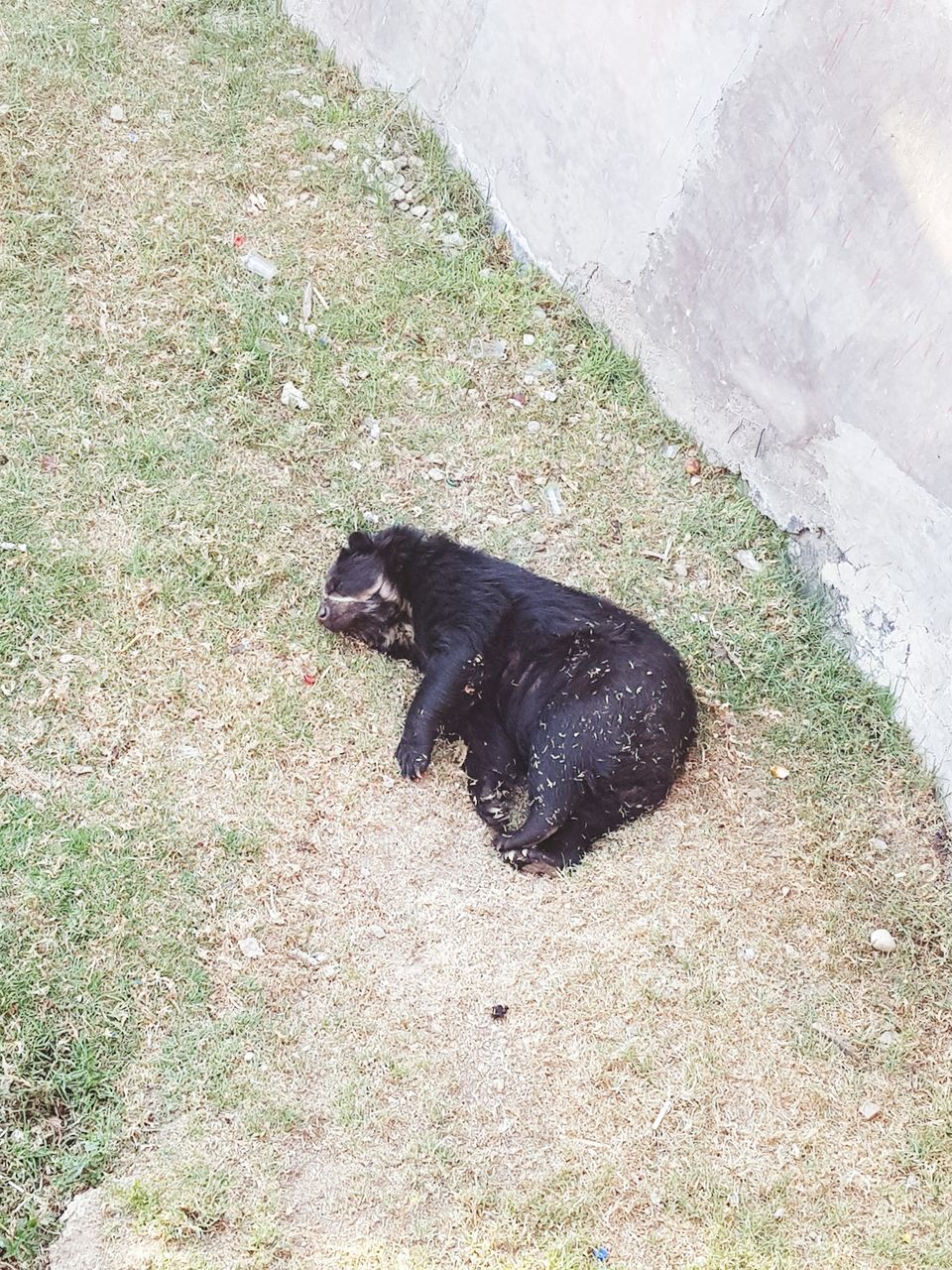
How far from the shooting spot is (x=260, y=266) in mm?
5914

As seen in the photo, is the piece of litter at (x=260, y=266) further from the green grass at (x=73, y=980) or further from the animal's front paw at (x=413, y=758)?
the green grass at (x=73, y=980)

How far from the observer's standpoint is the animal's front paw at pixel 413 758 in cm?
445

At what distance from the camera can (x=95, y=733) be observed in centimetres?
439

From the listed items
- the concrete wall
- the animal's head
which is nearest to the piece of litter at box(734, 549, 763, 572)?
the concrete wall

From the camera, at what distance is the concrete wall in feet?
14.3

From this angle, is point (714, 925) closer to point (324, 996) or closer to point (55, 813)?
point (324, 996)

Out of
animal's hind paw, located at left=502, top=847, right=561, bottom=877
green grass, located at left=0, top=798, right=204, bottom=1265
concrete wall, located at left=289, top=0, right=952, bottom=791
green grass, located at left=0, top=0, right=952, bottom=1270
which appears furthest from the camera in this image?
concrete wall, located at left=289, top=0, right=952, bottom=791

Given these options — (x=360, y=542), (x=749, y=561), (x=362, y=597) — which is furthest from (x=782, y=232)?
(x=362, y=597)

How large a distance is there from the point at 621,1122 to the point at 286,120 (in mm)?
5300

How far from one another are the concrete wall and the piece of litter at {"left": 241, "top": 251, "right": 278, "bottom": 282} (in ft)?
Answer: 4.01

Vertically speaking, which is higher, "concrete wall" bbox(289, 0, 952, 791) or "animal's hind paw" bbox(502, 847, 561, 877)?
"concrete wall" bbox(289, 0, 952, 791)

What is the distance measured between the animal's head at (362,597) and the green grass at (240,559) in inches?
4.5

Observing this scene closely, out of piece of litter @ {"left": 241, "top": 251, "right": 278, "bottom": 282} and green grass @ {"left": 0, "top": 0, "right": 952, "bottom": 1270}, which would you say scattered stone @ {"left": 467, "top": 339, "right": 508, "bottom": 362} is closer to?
green grass @ {"left": 0, "top": 0, "right": 952, "bottom": 1270}

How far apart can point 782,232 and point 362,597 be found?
7.20 ft
